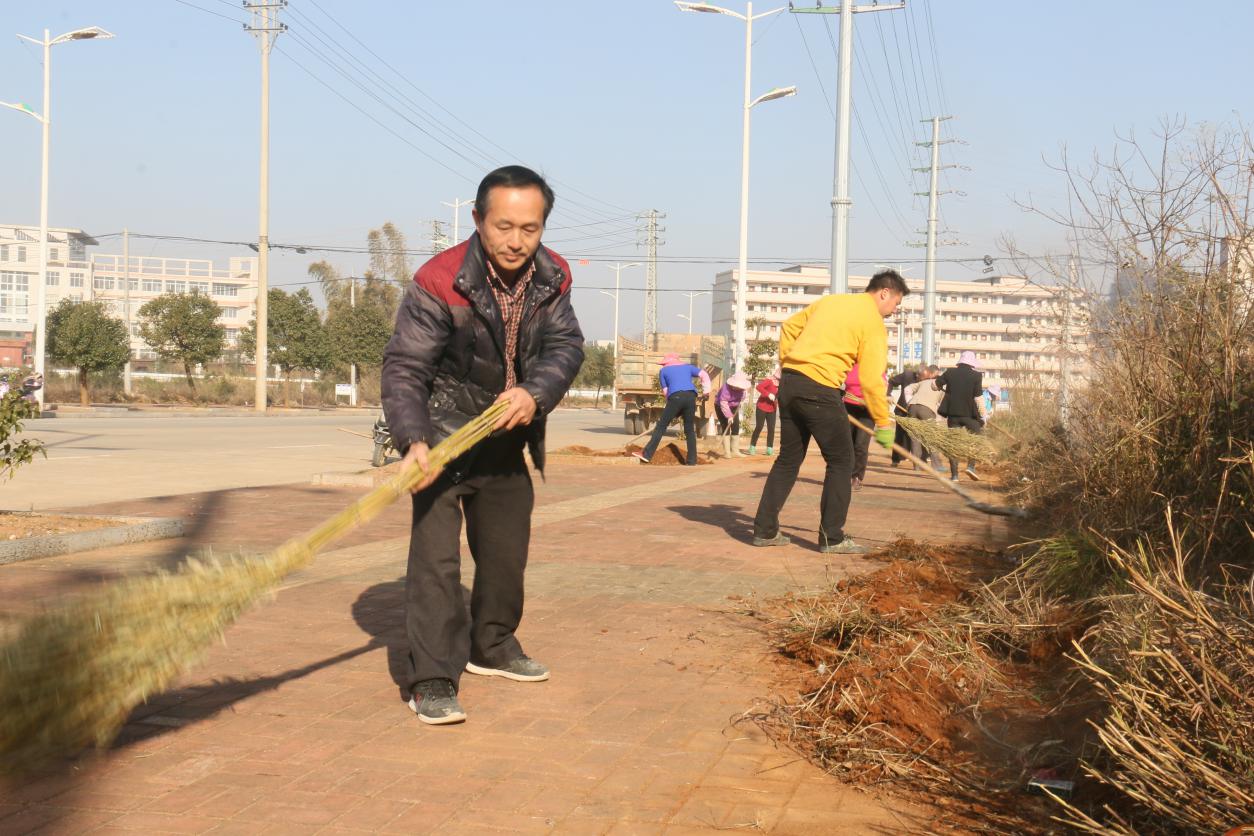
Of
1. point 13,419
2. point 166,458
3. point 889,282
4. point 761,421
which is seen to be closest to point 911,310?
point 761,421

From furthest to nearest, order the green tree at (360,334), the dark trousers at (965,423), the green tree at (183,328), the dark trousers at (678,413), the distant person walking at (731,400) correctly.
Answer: the green tree at (360,334)
the green tree at (183,328)
the distant person walking at (731,400)
the dark trousers at (678,413)
the dark trousers at (965,423)

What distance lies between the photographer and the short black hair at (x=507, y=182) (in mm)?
4402

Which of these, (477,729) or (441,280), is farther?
(441,280)

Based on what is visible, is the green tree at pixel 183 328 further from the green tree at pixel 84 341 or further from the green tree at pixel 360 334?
the green tree at pixel 360 334

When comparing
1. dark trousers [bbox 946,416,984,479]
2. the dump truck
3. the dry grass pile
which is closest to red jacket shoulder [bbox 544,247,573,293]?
the dry grass pile

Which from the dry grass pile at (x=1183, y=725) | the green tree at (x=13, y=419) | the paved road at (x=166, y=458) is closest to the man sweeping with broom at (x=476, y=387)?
the dry grass pile at (x=1183, y=725)

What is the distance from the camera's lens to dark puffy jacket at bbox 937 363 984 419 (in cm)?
1586

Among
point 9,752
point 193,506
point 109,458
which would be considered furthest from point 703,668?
point 109,458

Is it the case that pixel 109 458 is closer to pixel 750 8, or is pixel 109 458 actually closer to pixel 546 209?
pixel 546 209

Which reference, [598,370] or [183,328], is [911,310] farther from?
[183,328]

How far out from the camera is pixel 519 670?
4.90m

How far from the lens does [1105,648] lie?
157 inches

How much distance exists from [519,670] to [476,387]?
1.19 metres

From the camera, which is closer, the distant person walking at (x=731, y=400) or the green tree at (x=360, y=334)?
the distant person walking at (x=731, y=400)
